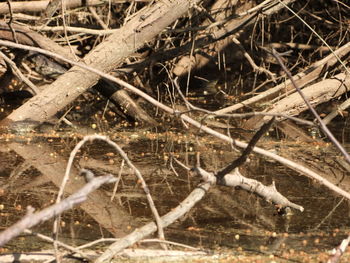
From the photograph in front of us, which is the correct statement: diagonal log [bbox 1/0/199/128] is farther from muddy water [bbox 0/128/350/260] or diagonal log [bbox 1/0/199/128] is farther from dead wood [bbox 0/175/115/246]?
dead wood [bbox 0/175/115/246]

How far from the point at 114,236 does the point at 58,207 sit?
1.14 m

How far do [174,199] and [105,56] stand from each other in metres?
1.86

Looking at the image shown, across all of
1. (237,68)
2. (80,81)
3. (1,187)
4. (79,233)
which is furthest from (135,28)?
(237,68)

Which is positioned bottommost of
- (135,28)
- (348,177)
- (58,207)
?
(348,177)

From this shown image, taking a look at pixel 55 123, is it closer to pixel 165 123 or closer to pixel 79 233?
pixel 165 123

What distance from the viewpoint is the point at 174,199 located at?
14.1 feet

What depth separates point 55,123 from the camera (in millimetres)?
6152

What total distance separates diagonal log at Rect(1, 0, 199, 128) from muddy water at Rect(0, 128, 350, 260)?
239 millimetres

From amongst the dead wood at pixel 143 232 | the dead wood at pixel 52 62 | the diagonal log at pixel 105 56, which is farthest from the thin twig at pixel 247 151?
the dead wood at pixel 52 62

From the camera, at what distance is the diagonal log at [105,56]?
5.80m

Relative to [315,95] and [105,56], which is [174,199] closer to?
[105,56]

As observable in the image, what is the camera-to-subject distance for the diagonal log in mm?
5797

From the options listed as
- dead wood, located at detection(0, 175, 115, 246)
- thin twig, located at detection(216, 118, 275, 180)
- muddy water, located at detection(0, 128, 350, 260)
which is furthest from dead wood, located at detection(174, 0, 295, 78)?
dead wood, located at detection(0, 175, 115, 246)

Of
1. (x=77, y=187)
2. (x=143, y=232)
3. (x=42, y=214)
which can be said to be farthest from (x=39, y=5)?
(x=42, y=214)
